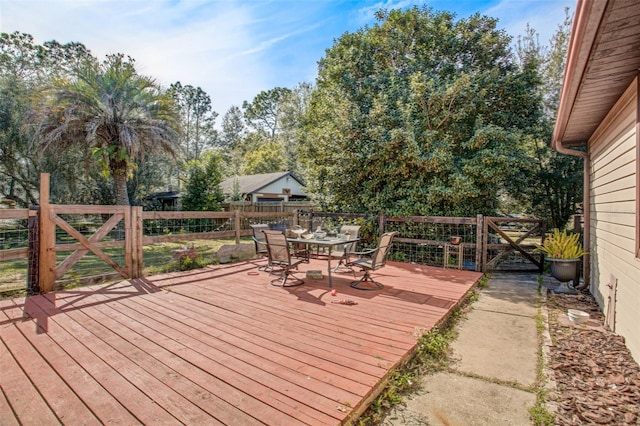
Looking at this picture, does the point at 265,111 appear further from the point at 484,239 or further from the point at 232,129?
the point at 484,239

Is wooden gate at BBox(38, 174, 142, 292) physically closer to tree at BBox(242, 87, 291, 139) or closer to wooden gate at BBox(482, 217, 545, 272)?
wooden gate at BBox(482, 217, 545, 272)

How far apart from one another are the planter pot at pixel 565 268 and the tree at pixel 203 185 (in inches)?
533

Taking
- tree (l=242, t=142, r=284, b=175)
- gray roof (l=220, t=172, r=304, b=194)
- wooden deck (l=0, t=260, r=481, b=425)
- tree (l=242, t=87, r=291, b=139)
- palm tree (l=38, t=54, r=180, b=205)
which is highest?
tree (l=242, t=87, r=291, b=139)

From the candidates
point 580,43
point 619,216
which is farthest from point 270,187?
point 580,43

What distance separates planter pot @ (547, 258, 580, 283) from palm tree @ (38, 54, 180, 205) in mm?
11789

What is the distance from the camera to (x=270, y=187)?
70.0 feet

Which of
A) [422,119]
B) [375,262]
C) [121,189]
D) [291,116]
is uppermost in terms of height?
[291,116]

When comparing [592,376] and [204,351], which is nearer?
[592,376]

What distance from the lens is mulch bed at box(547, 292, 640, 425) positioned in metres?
2.19

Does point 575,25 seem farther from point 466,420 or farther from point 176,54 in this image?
point 176,54

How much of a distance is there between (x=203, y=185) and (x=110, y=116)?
5.24 metres

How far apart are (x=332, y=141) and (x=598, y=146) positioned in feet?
18.7

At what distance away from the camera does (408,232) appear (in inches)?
329

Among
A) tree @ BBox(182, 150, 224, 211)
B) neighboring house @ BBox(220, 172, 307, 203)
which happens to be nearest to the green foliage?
tree @ BBox(182, 150, 224, 211)
